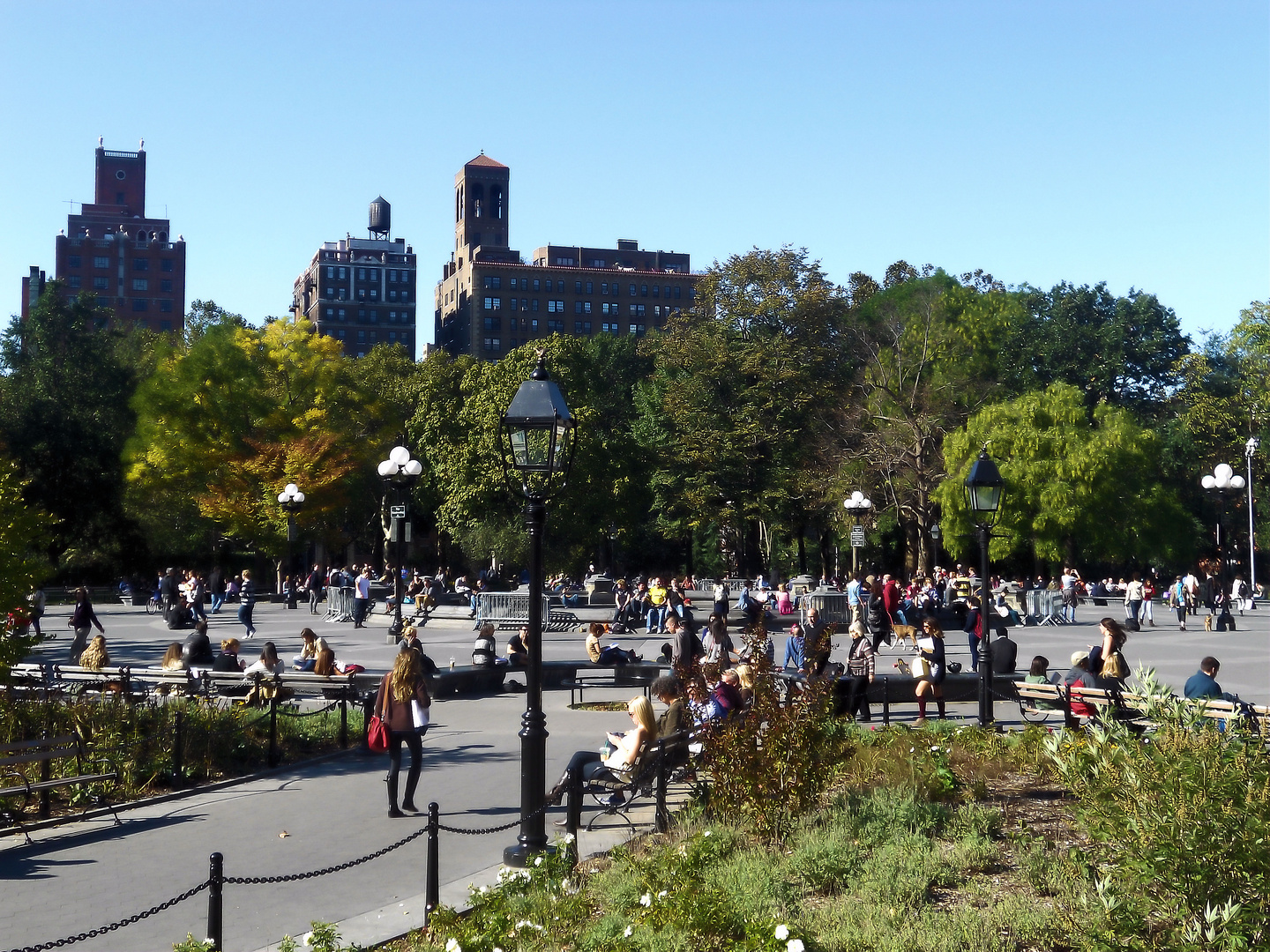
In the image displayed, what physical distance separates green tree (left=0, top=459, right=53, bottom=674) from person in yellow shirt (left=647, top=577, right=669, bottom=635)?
2206 centimetres

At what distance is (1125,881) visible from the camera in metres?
5.96

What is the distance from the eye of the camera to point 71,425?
53750 mm

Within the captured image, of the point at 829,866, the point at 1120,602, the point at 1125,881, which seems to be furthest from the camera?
the point at 1120,602

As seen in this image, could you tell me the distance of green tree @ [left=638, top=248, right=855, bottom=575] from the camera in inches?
2205

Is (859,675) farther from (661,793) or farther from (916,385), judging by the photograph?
(916,385)

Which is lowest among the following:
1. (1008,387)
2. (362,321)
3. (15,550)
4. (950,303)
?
(15,550)

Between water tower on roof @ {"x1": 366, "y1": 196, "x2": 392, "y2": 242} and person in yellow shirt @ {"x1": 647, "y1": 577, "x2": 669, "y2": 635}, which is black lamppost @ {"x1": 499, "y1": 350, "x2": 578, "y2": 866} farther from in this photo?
water tower on roof @ {"x1": 366, "y1": 196, "x2": 392, "y2": 242}

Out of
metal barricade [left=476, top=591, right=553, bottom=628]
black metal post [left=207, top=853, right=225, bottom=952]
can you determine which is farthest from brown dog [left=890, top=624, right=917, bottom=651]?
black metal post [left=207, top=853, right=225, bottom=952]

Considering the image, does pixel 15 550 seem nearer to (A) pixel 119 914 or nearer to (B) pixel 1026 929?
(A) pixel 119 914

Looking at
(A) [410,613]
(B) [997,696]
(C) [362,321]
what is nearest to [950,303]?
(A) [410,613]

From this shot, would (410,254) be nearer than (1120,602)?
No

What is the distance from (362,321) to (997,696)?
143 m

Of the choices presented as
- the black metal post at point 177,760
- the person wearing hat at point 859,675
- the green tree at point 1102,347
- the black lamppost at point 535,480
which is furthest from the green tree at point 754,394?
the black lamppost at point 535,480

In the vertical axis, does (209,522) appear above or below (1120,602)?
above
